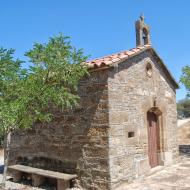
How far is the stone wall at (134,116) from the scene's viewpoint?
8047 mm

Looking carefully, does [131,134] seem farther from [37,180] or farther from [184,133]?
[184,133]

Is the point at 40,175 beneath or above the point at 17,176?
above

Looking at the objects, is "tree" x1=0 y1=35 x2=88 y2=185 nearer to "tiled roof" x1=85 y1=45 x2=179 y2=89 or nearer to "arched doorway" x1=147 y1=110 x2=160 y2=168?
"tiled roof" x1=85 y1=45 x2=179 y2=89

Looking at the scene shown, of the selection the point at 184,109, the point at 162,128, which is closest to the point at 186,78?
the point at 162,128

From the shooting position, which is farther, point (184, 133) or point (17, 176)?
point (184, 133)

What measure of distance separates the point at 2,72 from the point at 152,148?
5959mm

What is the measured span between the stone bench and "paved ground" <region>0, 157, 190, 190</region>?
0.96 feet

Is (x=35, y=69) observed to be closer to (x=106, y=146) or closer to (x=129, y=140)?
(x=106, y=146)

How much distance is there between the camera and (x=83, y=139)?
8430 millimetres

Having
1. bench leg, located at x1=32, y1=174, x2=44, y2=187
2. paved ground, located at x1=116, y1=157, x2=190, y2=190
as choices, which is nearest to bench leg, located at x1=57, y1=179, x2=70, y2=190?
bench leg, located at x1=32, y1=174, x2=44, y2=187

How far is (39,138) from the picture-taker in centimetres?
988

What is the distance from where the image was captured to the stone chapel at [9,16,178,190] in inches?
314

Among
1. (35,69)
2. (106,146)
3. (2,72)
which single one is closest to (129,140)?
(106,146)

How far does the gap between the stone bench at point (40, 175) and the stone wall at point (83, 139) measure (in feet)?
1.12
